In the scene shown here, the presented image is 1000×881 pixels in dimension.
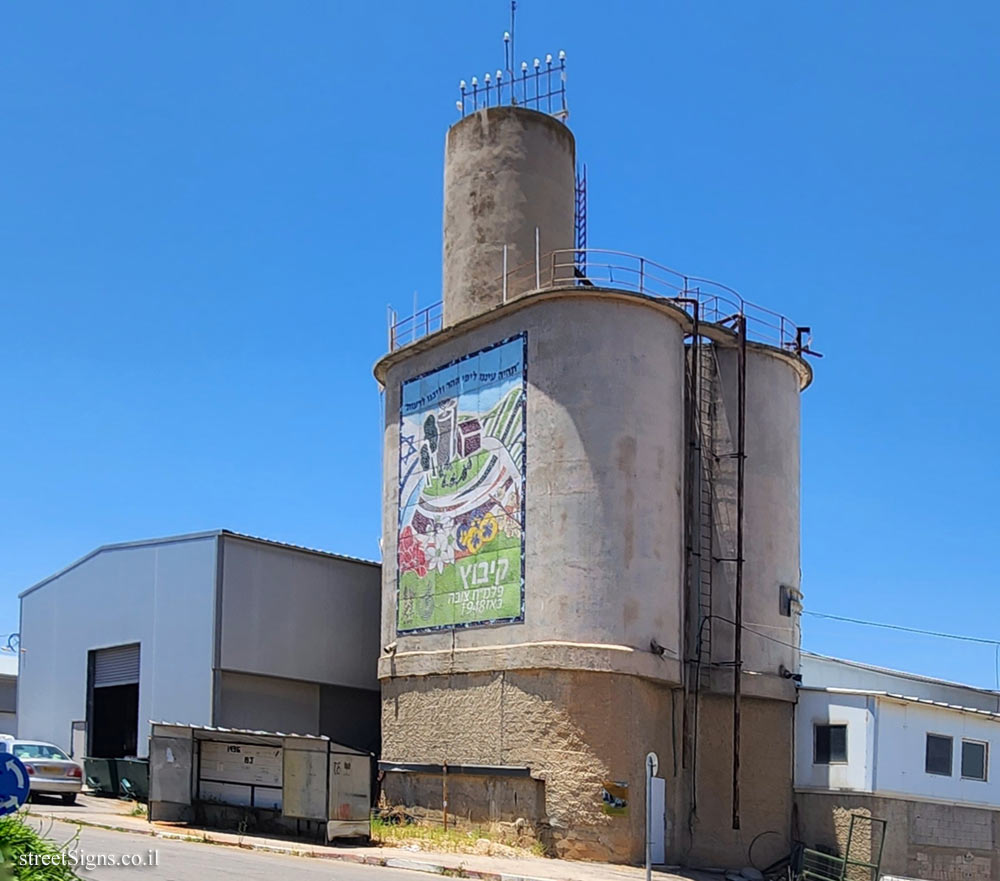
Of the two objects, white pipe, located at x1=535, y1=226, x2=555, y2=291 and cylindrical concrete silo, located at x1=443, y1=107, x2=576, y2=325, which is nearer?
white pipe, located at x1=535, y1=226, x2=555, y2=291

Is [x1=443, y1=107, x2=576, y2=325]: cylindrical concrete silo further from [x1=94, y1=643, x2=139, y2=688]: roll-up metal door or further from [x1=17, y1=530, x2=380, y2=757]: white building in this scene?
[x1=94, y1=643, x2=139, y2=688]: roll-up metal door

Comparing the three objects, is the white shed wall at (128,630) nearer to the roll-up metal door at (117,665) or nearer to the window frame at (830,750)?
the roll-up metal door at (117,665)

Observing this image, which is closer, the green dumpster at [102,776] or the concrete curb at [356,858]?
the concrete curb at [356,858]

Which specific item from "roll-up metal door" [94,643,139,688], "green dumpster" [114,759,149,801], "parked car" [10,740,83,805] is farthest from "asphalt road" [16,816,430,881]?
"roll-up metal door" [94,643,139,688]

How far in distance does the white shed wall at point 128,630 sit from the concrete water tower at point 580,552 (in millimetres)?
5222

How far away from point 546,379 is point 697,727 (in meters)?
8.82

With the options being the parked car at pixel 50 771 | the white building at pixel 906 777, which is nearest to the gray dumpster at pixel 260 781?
the parked car at pixel 50 771

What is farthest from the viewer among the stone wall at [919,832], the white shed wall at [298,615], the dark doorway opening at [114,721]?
the dark doorway opening at [114,721]

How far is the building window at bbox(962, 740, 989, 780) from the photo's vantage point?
31078 mm

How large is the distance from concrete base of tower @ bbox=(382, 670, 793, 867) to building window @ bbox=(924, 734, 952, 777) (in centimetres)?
317

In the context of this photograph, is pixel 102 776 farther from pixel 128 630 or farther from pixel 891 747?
pixel 891 747

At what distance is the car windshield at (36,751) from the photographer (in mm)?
29375

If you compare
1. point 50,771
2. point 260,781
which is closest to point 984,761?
point 260,781

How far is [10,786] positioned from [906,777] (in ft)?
81.1
